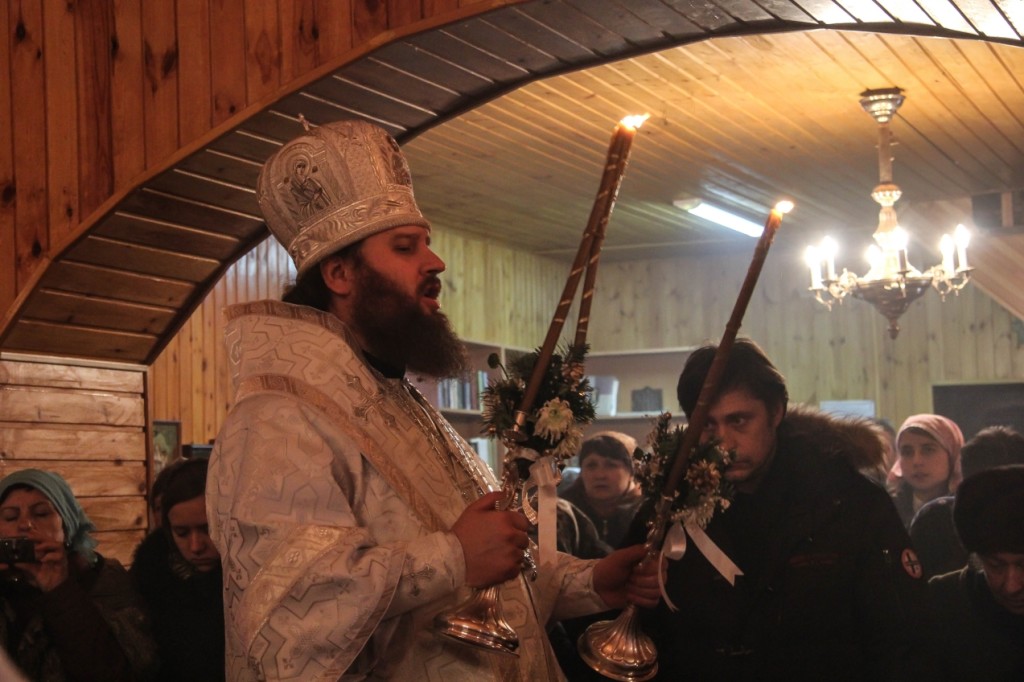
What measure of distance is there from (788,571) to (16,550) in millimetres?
1649

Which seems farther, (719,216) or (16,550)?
Result: (719,216)

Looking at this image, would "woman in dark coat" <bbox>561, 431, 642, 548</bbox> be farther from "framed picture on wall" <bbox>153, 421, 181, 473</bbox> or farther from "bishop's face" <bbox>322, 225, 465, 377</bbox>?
"bishop's face" <bbox>322, 225, 465, 377</bbox>

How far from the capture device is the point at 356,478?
6.81ft

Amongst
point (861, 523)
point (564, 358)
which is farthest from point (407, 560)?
point (861, 523)

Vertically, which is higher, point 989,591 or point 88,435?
point 88,435

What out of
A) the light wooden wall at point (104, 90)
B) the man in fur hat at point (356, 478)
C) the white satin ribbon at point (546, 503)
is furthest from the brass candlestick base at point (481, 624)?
the light wooden wall at point (104, 90)

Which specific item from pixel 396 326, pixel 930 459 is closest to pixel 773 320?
pixel 930 459

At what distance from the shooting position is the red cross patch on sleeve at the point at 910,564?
8.29 feet

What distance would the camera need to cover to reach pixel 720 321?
1077cm

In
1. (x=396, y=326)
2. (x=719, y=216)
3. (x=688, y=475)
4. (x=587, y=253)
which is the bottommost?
(x=688, y=475)

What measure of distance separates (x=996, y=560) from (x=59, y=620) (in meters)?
2.12

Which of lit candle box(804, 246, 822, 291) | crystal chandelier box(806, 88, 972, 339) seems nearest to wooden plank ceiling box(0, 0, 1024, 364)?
crystal chandelier box(806, 88, 972, 339)

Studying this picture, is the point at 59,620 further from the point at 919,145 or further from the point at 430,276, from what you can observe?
the point at 919,145

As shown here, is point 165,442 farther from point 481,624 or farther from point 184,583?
point 481,624
